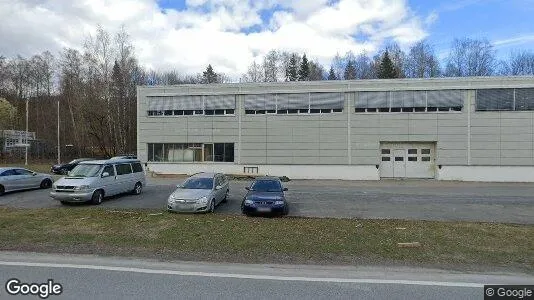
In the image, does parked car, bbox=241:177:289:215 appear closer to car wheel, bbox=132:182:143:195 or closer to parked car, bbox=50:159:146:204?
parked car, bbox=50:159:146:204

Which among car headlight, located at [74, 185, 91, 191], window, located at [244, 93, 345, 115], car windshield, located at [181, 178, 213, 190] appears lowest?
car headlight, located at [74, 185, 91, 191]

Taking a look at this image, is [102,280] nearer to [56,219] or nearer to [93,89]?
[56,219]

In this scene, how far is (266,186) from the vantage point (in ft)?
44.9

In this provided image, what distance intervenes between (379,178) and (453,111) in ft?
25.2

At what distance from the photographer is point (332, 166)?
2809 centimetres

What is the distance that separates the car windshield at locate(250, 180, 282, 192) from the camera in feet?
44.0

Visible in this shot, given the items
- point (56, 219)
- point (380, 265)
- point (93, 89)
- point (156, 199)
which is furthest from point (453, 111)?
point (93, 89)

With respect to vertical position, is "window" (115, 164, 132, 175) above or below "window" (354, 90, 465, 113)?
below

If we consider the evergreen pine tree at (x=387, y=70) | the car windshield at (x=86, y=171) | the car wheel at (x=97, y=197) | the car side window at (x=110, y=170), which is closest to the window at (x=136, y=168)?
the car side window at (x=110, y=170)

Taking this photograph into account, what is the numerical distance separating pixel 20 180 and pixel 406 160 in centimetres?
2584

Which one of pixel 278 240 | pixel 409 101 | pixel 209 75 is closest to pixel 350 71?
pixel 209 75

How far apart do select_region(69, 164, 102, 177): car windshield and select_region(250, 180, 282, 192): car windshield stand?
22.5 ft

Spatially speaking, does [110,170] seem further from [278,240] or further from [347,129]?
[347,129]

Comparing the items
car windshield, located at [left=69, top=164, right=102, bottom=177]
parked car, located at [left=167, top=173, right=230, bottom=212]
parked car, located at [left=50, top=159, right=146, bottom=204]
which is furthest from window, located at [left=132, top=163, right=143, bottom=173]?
parked car, located at [left=167, top=173, right=230, bottom=212]
